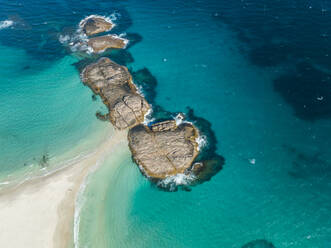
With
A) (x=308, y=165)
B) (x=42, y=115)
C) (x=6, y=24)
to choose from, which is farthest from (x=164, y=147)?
(x=6, y=24)

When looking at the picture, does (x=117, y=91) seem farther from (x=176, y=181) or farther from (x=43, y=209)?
(x=43, y=209)

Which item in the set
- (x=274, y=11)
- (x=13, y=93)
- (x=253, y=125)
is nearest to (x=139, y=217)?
(x=253, y=125)

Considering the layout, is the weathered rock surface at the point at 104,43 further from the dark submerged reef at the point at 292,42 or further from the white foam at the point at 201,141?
Answer: the white foam at the point at 201,141

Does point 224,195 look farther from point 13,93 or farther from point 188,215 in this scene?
point 13,93

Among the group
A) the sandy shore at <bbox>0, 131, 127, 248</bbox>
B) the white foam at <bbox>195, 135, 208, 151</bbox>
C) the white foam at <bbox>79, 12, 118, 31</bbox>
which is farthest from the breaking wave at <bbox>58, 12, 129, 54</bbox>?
the white foam at <bbox>195, 135, 208, 151</bbox>

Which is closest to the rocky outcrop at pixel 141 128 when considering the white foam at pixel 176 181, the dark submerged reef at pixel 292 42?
the white foam at pixel 176 181

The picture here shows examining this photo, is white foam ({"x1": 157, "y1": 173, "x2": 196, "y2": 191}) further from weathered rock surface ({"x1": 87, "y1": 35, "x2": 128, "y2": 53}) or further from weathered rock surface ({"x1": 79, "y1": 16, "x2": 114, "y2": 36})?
weathered rock surface ({"x1": 79, "y1": 16, "x2": 114, "y2": 36})

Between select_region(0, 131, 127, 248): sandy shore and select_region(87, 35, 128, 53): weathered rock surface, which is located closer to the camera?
select_region(0, 131, 127, 248): sandy shore
